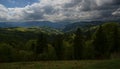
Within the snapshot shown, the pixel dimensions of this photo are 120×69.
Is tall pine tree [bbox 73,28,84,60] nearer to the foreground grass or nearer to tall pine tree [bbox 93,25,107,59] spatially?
tall pine tree [bbox 93,25,107,59]

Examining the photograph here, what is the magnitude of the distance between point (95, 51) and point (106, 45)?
4.65 meters

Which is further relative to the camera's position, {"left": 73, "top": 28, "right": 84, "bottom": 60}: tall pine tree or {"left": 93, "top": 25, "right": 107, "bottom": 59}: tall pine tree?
{"left": 73, "top": 28, "right": 84, "bottom": 60}: tall pine tree

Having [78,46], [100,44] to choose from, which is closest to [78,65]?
[100,44]

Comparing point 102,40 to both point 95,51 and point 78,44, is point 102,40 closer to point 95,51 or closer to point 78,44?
point 95,51

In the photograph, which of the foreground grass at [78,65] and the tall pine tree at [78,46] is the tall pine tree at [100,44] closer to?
the tall pine tree at [78,46]

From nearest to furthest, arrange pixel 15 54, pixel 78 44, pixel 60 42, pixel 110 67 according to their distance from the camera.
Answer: pixel 110 67, pixel 78 44, pixel 60 42, pixel 15 54

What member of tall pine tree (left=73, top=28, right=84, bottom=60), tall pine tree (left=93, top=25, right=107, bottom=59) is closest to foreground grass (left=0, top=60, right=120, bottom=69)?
tall pine tree (left=93, top=25, right=107, bottom=59)

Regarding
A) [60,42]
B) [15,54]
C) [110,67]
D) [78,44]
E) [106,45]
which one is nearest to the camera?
[110,67]

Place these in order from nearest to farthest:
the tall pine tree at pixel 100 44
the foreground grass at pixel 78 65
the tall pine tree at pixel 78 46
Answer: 1. the foreground grass at pixel 78 65
2. the tall pine tree at pixel 100 44
3. the tall pine tree at pixel 78 46

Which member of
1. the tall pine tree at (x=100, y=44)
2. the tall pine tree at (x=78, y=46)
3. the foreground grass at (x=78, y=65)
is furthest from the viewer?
the tall pine tree at (x=78, y=46)

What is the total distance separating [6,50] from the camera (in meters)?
112

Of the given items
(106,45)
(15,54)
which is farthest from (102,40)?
(15,54)

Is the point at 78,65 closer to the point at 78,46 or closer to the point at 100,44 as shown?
the point at 100,44

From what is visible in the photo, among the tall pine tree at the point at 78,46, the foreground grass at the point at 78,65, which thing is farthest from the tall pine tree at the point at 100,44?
the foreground grass at the point at 78,65
